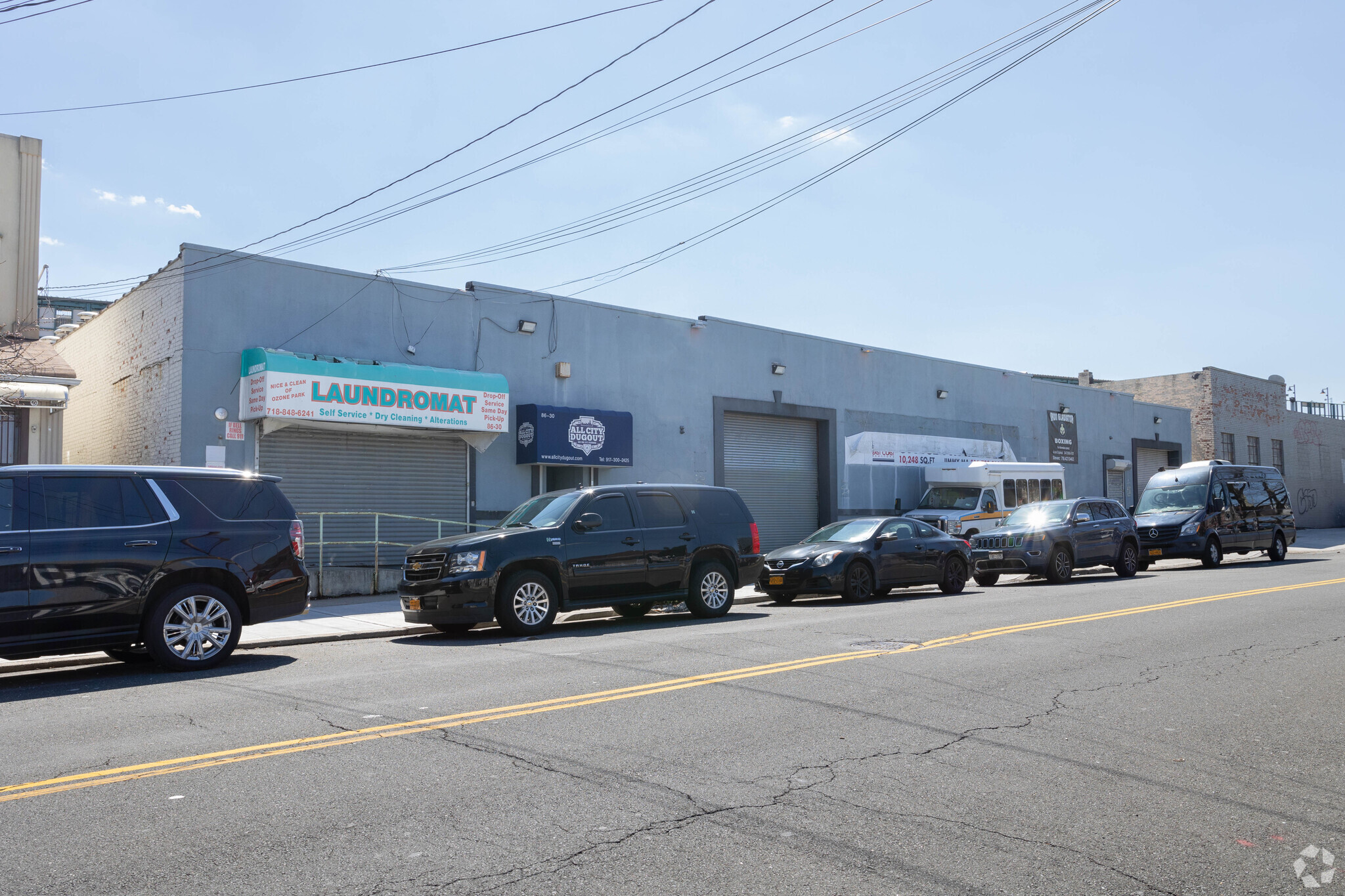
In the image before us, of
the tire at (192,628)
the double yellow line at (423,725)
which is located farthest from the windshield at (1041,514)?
the tire at (192,628)

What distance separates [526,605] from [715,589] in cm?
296

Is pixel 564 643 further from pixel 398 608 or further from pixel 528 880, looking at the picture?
pixel 528 880

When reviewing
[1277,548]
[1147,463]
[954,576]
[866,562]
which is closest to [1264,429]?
[1147,463]

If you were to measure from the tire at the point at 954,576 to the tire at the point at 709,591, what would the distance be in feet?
17.0

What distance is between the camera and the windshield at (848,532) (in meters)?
16.9

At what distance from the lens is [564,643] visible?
11164 millimetres

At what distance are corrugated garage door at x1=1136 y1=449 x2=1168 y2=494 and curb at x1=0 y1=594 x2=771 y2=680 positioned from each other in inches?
1143

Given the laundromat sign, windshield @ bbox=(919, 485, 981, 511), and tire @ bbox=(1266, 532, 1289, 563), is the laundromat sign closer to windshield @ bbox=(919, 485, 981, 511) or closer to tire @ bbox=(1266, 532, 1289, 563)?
windshield @ bbox=(919, 485, 981, 511)

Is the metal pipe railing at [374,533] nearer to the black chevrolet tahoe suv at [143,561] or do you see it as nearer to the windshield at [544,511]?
the windshield at [544,511]

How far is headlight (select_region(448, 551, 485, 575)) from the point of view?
11867 mm

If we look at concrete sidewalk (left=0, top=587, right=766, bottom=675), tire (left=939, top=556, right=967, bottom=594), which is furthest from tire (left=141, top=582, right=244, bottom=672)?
tire (left=939, top=556, right=967, bottom=594)

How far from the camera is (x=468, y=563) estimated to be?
11891 millimetres

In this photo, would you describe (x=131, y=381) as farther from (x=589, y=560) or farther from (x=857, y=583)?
(x=857, y=583)

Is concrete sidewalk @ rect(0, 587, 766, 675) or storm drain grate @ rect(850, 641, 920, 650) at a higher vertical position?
storm drain grate @ rect(850, 641, 920, 650)
